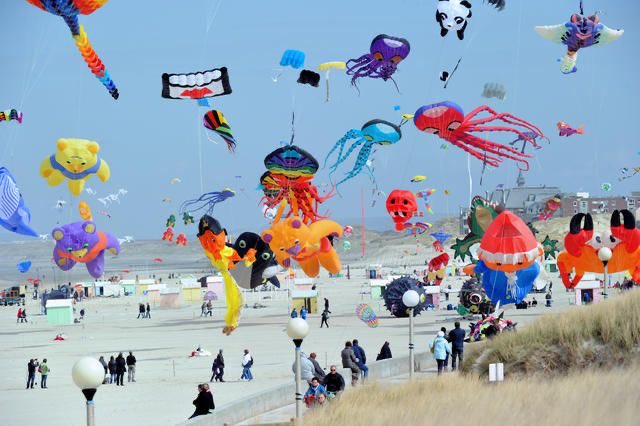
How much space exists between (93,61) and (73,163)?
11.4m

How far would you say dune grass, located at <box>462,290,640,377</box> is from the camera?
1370 cm

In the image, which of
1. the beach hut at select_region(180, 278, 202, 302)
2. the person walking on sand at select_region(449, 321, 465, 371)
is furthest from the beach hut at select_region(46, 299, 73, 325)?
the person walking on sand at select_region(449, 321, 465, 371)

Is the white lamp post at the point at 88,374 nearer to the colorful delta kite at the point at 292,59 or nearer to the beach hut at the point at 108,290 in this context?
the colorful delta kite at the point at 292,59

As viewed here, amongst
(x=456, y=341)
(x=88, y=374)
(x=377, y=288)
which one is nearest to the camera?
(x=88, y=374)

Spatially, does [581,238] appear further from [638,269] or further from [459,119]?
[459,119]

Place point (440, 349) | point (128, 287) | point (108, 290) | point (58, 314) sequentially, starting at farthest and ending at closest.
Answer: point (128, 287), point (108, 290), point (58, 314), point (440, 349)

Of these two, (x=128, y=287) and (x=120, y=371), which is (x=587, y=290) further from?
(x=128, y=287)

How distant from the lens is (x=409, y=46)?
33562mm

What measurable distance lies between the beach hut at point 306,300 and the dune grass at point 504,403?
28.3 meters

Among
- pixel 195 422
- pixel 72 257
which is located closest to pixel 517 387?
pixel 195 422

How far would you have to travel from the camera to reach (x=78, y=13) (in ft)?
67.4

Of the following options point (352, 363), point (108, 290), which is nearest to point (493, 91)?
point (352, 363)

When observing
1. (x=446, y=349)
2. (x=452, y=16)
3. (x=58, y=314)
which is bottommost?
(x=446, y=349)

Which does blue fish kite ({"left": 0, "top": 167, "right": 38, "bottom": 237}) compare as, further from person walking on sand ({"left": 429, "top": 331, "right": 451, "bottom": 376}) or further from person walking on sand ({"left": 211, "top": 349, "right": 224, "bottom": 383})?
person walking on sand ({"left": 429, "top": 331, "right": 451, "bottom": 376})
